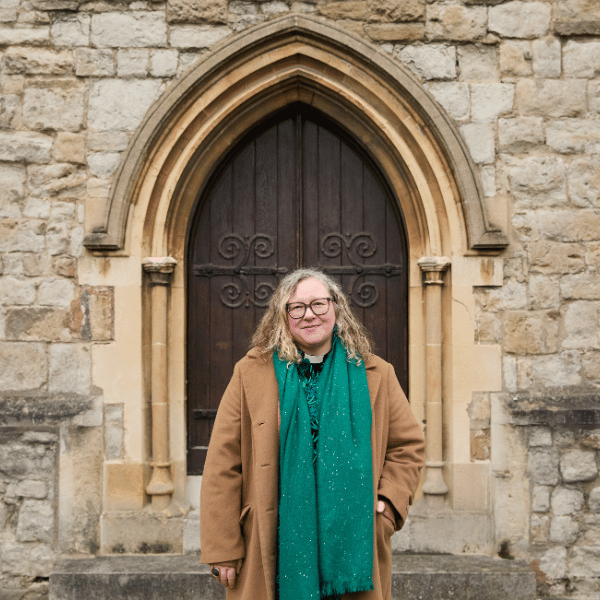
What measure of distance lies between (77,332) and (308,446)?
2.12m

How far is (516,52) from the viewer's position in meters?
3.58

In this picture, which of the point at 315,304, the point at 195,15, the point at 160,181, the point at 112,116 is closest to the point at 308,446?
the point at 315,304

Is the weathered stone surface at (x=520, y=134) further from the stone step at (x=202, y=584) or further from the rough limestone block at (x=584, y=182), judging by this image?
the stone step at (x=202, y=584)

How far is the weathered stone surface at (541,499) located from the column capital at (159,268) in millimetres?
2504

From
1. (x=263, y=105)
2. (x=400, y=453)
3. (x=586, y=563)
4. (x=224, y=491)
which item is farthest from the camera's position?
(x=263, y=105)

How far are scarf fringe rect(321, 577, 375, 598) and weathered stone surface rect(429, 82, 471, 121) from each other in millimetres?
2688

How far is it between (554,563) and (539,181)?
2.23 m

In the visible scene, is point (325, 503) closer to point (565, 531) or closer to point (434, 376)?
point (434, 376)

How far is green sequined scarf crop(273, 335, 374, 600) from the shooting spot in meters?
1.90

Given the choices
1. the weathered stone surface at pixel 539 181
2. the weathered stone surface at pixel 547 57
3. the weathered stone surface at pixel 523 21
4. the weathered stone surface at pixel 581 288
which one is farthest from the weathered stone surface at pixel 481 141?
the weathered stone surface at pixel 581 288

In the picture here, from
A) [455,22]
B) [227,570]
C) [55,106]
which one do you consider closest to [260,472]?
[227,570]

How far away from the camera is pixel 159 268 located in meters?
3.60

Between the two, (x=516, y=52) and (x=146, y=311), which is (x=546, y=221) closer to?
(x=516, y=52)

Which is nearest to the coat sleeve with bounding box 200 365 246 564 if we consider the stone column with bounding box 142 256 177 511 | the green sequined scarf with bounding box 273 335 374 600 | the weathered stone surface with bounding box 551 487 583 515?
the green sequined scarf with bounding box 273 335 374 600
